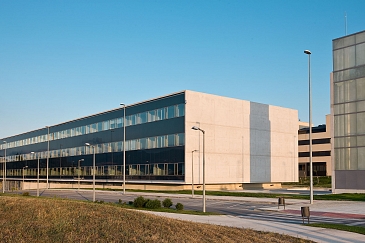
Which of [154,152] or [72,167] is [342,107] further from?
[72,167]

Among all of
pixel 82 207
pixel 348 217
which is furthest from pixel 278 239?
pixel 348 217

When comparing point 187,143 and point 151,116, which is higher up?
point 151,116

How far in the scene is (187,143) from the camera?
210ft

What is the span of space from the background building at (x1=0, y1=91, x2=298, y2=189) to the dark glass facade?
0.51ft

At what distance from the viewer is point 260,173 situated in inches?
3012

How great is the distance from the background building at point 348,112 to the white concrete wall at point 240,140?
19303 millimetres

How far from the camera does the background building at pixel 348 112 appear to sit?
5253 cm

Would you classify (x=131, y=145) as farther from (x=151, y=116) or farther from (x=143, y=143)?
(x=151, y=116)

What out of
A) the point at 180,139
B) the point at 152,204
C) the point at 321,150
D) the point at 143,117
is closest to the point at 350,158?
the point at 180,139

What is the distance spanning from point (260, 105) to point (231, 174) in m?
14.4

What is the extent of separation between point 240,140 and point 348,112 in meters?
22.1

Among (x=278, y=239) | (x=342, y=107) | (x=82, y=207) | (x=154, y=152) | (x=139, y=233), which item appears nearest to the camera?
(x=139, y=233)

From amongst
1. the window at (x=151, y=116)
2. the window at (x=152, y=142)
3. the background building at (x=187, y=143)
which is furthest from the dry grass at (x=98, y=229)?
the window at (x=151, y=116)

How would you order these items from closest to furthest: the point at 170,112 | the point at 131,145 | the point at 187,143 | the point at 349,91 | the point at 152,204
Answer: the point at 152,204 < the point at 349,91 < the point at 187,143 < the point at 170,112 < the point at 131,145
